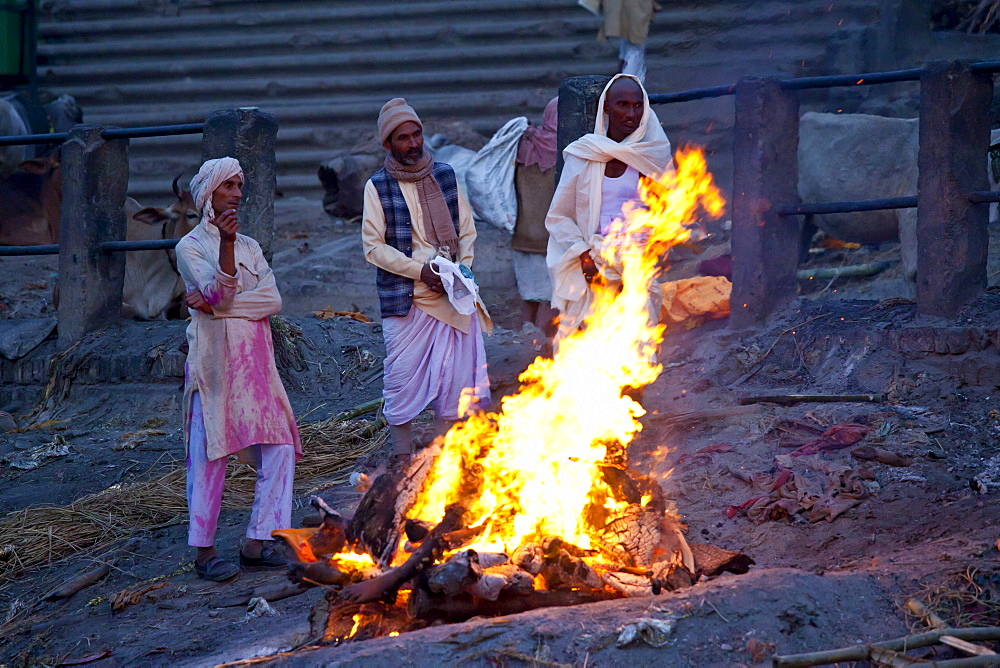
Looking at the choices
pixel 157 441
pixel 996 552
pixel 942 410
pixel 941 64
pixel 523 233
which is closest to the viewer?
pixel 996 552

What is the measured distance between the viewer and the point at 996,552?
13.0 feet

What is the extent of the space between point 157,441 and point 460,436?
3436 millimetres

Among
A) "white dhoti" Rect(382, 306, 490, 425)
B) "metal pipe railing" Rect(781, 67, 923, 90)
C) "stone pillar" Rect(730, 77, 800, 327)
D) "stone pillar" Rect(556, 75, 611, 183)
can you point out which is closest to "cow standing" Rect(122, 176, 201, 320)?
"stone pillar" Rect(556, 75, 611, 183)

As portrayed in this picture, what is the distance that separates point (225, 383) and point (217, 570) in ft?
2.98

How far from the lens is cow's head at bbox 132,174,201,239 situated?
26.6 ft

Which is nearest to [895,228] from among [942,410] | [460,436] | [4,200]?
[942,410]

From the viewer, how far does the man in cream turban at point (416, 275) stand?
5883 millimetres

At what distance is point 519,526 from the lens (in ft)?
14.9

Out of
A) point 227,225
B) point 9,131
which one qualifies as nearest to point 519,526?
point 227,225

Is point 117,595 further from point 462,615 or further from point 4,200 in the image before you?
point 4,200

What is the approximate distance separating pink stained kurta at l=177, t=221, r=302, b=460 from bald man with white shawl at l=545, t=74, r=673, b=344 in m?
2.00

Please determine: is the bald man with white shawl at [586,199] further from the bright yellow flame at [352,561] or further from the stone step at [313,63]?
the stone step at [313,63]

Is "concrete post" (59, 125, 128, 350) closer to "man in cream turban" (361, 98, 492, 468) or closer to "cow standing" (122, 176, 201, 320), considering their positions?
"cow standing" (122, 176, 201, 320)

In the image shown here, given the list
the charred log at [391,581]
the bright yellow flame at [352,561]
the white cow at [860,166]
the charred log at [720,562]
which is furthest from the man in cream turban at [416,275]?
the white cow at [860,166]
